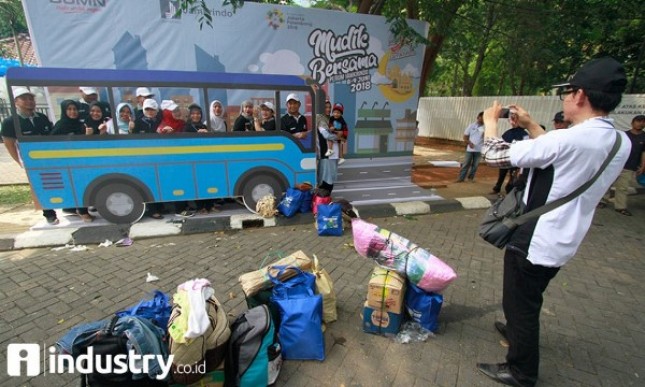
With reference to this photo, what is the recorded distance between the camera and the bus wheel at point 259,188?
5.89 metres

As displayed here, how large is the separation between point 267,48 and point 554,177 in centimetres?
646

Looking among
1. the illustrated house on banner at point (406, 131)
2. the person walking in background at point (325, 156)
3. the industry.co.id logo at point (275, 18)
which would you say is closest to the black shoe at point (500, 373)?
the person walking in background at point (325, 156)

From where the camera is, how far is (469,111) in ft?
51.7

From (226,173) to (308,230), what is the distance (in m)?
1.75

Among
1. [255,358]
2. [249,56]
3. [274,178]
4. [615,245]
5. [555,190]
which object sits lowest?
[615,245]

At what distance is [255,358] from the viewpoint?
224 cm

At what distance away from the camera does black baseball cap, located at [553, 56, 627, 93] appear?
1.83m

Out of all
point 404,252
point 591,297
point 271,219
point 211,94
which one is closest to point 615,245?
point 591,297

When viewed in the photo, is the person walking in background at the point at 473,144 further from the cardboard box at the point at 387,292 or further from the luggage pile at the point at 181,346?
the luggage pile at the point at 181,346

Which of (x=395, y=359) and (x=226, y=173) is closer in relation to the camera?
(x=395, y=359)

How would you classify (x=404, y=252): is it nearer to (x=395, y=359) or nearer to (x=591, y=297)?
(x=395, y=359)

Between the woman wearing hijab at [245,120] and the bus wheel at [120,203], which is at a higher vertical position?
the woman wearing hijab at [245,120]

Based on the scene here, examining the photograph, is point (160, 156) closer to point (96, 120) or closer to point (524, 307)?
point (96, 120)

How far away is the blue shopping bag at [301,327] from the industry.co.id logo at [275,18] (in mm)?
6240
